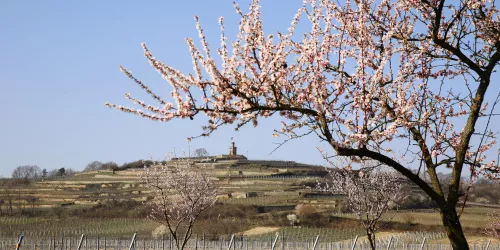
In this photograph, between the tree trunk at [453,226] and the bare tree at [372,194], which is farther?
the bare tree at [372,194]

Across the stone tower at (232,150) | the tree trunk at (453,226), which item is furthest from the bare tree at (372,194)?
the stone tower at (232,150)

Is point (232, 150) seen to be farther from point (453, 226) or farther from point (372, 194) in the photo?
point (453, 226)

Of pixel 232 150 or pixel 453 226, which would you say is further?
pixel 232 150

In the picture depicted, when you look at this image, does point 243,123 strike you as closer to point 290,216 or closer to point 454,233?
point 454,233

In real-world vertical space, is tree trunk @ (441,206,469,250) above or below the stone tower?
below

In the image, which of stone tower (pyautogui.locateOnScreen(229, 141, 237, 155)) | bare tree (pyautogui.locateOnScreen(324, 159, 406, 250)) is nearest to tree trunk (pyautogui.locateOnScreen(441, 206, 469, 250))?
bare tree (pyautogui.locateOnScreen(324, 159, 406, 250))

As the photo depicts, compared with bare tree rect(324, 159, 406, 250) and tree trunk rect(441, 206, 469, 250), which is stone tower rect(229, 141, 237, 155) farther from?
tree trunk rect(441, 206, 469, 250)

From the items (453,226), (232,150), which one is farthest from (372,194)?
(232,150)

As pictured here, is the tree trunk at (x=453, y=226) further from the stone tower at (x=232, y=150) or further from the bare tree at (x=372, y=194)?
the stone tower at (x=232, y=150)

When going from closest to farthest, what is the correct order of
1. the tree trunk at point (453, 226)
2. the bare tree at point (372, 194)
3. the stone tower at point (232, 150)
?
the tree trunk at point (453, 226) < the bare tree at point (372, 194) < the stone tower at point (232, 150)

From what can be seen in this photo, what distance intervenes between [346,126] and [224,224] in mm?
70842

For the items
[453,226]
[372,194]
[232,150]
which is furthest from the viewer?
[232,150]

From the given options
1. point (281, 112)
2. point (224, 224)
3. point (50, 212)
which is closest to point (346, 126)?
point (281, 112)

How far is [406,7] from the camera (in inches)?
336
